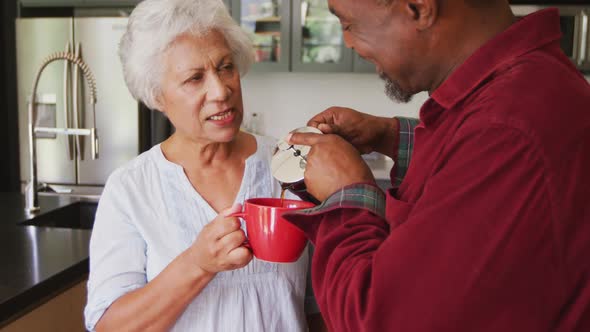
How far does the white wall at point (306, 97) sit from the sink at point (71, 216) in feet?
5.73

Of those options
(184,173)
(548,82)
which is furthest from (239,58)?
(548,82)

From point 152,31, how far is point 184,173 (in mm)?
311

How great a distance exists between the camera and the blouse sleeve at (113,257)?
1052 millimetres

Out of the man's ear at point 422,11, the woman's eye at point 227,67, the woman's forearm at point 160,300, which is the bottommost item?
the woman's forearm at point 160,300

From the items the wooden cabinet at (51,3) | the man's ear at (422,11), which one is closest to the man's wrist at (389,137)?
the man's ear at (422,11)

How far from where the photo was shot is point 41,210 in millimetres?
2223

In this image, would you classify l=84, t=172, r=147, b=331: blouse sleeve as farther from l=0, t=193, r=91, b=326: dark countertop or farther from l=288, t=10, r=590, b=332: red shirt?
l=288, t=10, r=590, b=332: red shirt

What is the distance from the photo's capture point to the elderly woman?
1060mm

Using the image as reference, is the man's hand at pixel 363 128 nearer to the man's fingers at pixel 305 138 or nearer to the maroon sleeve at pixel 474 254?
the man's fingers at pixel 305 138

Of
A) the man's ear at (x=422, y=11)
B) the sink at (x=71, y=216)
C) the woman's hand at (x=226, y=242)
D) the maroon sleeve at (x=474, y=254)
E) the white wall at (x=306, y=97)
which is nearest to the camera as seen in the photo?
the maroon sleeve at (x=474, y=254)

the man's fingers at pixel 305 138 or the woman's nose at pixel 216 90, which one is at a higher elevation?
the woman's nose at pixel 216 90

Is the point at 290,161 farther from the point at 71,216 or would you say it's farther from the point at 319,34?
the point at 319,34

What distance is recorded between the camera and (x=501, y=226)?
52cm

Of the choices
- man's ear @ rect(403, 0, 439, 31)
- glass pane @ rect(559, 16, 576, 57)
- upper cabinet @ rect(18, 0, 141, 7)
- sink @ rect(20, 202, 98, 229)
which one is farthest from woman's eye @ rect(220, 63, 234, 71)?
glass pane @ rect(559, 16, 576, 57)
